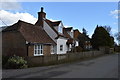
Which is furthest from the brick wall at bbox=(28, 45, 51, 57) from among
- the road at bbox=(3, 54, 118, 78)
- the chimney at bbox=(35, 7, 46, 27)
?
the chimney at bbox=(35, 7, 46, 27)

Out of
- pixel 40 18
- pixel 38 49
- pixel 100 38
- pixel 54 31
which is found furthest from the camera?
pixel 100 38

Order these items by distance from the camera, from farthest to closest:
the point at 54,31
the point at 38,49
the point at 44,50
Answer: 1. the point at 54,31
2. the point at 44,50
3. the point at 38,49

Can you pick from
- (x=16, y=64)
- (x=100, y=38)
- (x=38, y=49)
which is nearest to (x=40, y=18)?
(x=38, y=49)

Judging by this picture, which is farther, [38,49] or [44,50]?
[44,50]

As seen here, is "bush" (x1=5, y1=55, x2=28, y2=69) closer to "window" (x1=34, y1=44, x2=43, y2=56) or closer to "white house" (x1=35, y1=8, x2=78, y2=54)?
"window" (x1=34, y1=44, x2=43, y2=56)

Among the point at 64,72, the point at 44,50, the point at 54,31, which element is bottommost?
the point at 64,72

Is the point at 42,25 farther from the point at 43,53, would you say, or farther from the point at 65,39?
the point at 43,53

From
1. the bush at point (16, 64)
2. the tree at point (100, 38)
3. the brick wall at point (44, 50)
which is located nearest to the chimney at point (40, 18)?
the brick wall at point (44, 50)

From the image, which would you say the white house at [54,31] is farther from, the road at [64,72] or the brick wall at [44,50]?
the road at [64,72]

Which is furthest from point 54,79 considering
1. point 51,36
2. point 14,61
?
point 51,36

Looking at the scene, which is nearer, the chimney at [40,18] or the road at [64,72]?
the road at [64,72]

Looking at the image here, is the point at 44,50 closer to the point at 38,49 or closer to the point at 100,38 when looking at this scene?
the point at 38,49

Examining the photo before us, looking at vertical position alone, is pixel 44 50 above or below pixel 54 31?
below

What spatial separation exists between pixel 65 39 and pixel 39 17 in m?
7.01
